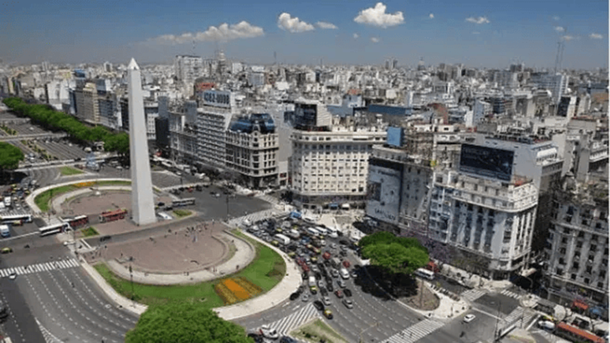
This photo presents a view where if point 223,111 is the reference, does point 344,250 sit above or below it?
below

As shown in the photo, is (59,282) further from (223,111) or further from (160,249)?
(223,111)

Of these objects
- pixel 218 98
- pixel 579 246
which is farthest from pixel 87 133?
pixel 579 246

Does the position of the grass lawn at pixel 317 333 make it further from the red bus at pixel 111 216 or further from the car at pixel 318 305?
the red bus at pixel 111 216

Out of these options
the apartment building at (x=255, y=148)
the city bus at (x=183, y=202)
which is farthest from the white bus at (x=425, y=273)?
the apartment building at (x=255, y=148)

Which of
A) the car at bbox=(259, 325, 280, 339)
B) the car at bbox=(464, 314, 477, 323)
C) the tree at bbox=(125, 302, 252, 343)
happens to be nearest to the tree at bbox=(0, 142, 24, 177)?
the tree at bbox=(125, 302, 252, 343)

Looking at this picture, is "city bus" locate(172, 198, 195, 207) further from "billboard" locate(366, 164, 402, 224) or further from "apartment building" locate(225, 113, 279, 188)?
"billboard" locate(366, 164, 402, 224)

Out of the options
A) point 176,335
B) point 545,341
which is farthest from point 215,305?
point 545,341

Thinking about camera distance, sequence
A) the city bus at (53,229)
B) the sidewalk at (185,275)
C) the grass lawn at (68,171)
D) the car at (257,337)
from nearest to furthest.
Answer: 1. the car at (257,337)
2. the sidewalk at (185,275)
3. the city bus at (53,229)
4. the grass lawn at (68,171)

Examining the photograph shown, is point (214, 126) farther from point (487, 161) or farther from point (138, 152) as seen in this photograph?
point (487, 161)

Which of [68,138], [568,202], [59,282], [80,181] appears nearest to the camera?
[568,202]
